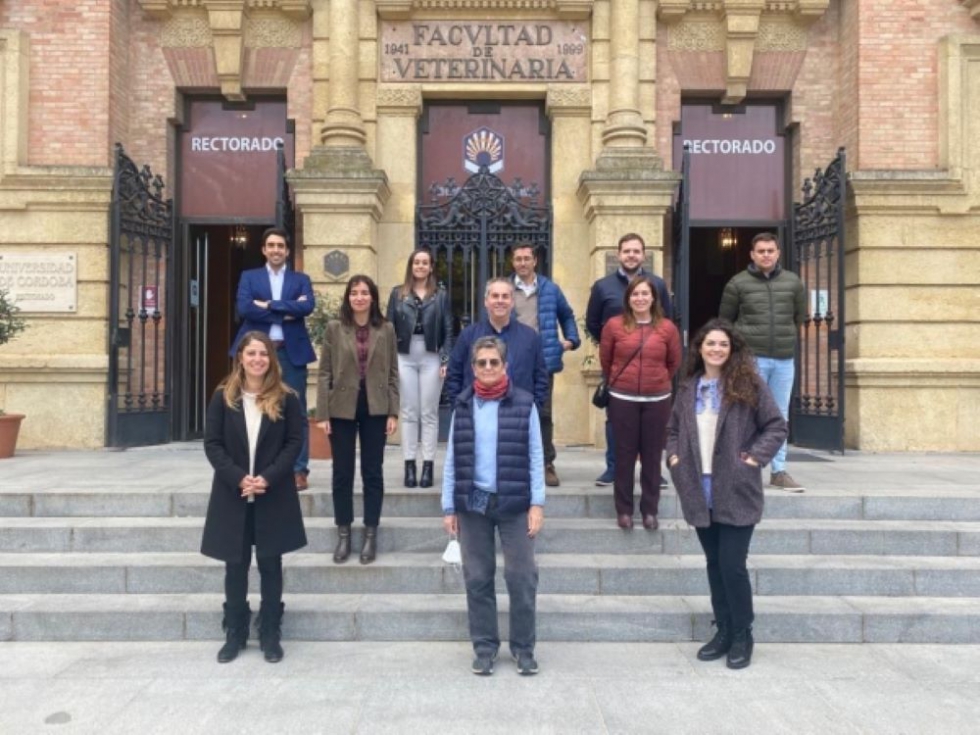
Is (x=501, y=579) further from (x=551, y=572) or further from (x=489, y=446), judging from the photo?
(x=489, y=446)

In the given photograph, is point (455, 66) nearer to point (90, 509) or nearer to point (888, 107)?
point (888, 107)

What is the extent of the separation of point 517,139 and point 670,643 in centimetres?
784

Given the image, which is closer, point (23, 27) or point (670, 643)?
point (670, 643)

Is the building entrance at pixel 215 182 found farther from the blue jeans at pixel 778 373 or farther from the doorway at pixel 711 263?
the doorway at pixel 711 263

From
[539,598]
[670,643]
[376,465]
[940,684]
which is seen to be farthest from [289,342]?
[940,684]

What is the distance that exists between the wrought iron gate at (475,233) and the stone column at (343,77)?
1.46m

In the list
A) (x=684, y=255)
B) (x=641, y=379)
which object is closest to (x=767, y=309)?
(x=641, y=379)

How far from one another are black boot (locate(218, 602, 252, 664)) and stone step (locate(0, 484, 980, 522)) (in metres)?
1.66

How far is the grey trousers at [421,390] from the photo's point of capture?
6.52 metres

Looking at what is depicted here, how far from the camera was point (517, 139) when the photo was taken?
1116 centimetres

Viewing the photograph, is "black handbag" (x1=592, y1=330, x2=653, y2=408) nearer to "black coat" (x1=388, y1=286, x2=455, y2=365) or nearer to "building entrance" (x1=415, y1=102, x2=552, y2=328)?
"black coat" (x1=388, y1=286, x2=455, y2=365)

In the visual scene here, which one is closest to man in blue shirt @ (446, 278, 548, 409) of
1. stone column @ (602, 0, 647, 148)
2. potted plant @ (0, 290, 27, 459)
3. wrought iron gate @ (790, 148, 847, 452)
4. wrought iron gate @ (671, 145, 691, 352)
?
wrought iron gate @ (671, 145, 691, 352)

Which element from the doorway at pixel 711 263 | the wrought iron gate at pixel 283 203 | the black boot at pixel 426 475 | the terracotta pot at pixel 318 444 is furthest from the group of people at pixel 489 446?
the doorway at pixel 711 263

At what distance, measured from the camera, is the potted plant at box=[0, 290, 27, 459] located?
29.3 feet
